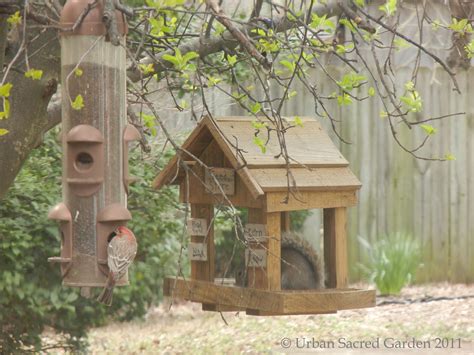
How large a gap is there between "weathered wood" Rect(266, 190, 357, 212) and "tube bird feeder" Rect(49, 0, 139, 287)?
943 millimetres

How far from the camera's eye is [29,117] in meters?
4.02

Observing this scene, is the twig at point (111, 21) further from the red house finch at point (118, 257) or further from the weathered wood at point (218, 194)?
the weathered wood at point (218, 194)

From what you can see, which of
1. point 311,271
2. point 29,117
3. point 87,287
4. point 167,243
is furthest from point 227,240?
point 87,287

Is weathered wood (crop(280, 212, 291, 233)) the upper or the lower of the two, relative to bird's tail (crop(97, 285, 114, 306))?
upper

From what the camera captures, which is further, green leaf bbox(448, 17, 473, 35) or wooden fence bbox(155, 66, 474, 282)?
wooden fence bbox(155, 66, 474, 282)

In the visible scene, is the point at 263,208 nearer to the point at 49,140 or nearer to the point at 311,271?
the point at 311,271

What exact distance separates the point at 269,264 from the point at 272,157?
467mm

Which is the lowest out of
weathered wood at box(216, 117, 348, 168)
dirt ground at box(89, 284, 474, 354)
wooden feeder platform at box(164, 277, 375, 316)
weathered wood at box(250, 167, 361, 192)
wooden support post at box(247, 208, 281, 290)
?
dirt ground at box(89, 284, 474, 354)

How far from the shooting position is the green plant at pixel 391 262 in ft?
31.0

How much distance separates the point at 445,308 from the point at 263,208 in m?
5.06

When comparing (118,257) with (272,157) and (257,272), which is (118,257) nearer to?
(257,272)

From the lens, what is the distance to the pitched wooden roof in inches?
163

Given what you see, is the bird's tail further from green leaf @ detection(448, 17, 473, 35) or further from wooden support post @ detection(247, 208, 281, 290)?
green leaf @ detection(448, 17, 473, 35)

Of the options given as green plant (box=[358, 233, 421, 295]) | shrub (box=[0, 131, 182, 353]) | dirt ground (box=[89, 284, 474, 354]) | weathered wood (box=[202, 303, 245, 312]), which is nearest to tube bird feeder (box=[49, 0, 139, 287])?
weathered wood (box=[202, 303, 245, 312])
